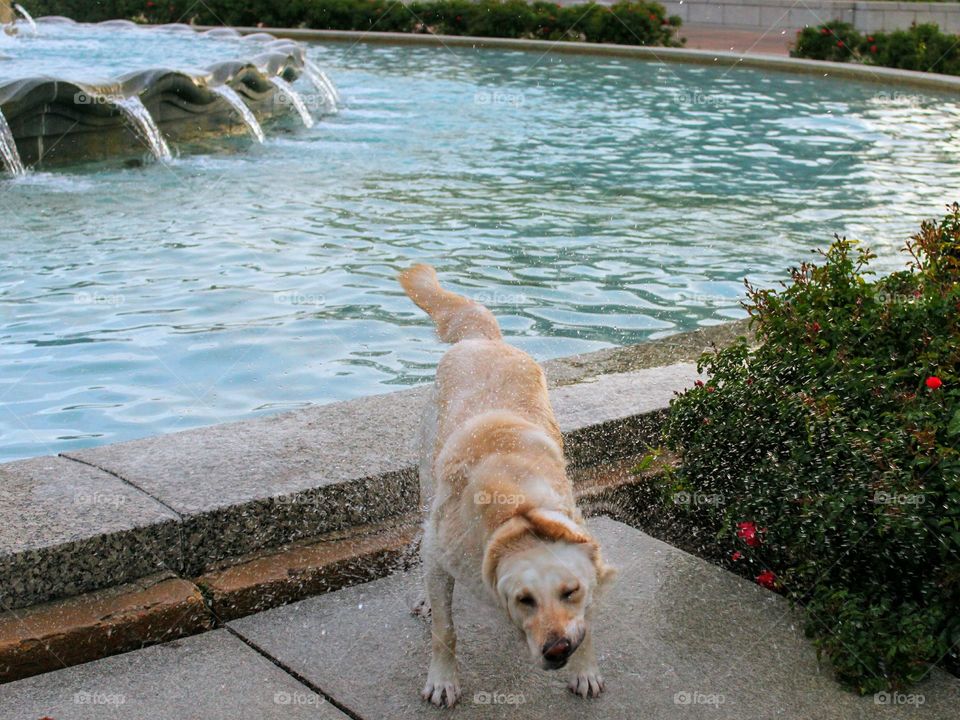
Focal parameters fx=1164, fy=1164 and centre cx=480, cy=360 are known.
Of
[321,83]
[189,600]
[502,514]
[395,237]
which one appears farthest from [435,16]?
[502,514]

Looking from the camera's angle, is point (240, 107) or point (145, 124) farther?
point (240, 107)

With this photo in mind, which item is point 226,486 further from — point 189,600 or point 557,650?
point 557,650

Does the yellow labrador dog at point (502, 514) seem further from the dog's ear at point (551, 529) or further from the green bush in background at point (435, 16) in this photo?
the green bush in background at point (435, 16)

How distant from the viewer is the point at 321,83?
17656 mm

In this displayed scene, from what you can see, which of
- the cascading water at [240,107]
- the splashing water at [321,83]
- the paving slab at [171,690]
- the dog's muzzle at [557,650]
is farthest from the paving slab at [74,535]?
the splashing water at [321,83]

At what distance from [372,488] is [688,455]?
4.16 feet

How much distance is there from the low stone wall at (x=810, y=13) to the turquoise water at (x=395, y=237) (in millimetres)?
11696

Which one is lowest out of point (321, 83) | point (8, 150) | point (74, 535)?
point (74, 535)

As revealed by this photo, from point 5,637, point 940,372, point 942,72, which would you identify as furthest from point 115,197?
point 942,72

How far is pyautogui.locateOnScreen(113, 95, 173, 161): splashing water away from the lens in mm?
12953

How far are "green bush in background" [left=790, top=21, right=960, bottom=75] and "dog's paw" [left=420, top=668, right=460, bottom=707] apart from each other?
20641mm

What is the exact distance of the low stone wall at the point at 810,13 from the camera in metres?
28.1

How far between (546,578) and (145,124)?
11238 mm

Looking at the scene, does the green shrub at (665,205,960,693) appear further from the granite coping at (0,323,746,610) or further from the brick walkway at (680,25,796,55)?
the brick walkway at (680,25,796,55)
